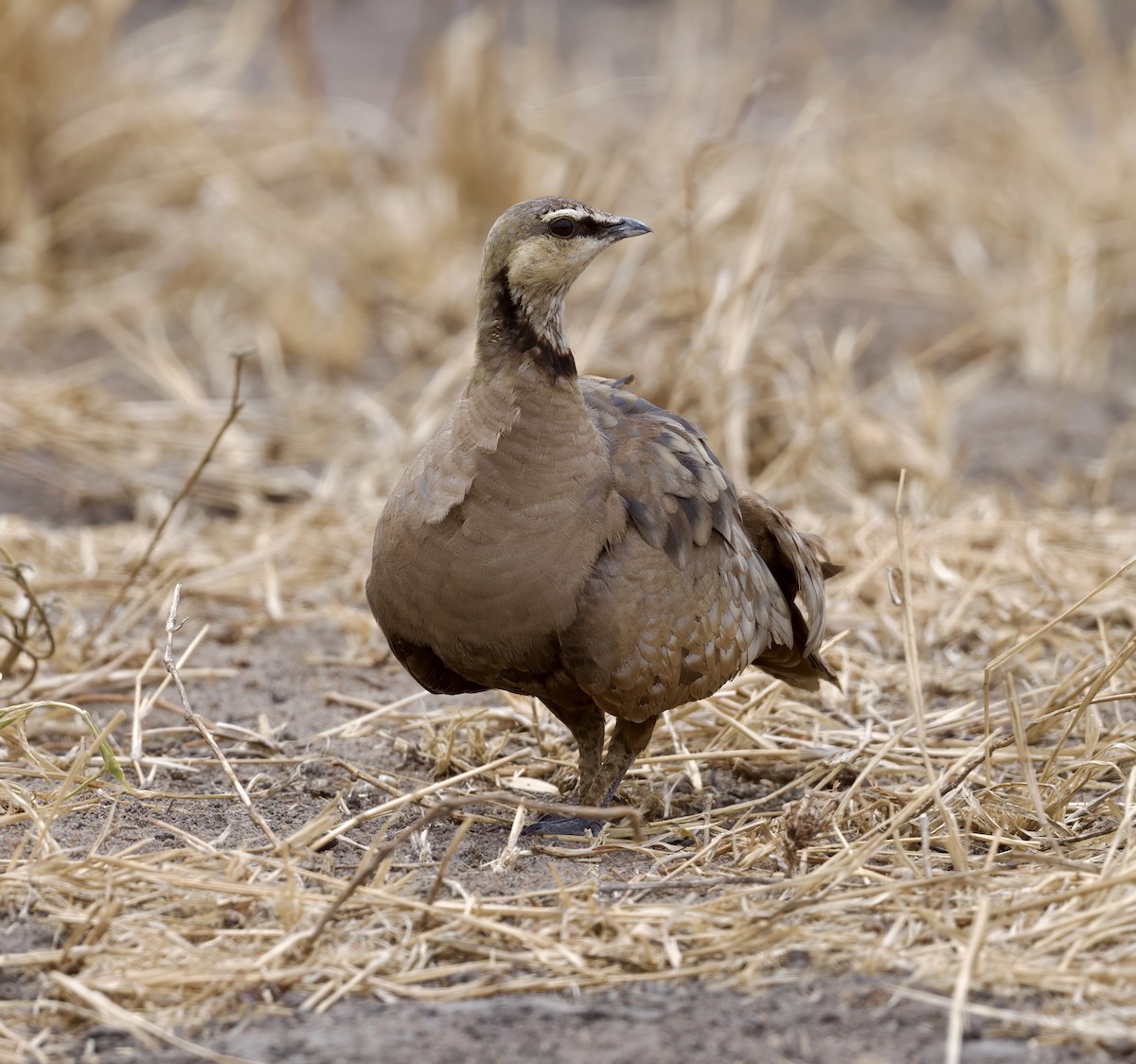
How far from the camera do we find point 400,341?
25.3 ft

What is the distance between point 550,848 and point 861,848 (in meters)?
0.63

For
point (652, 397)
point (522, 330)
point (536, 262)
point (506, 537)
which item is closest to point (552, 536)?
point (506, 537)

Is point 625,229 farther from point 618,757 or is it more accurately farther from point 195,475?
point 195,475

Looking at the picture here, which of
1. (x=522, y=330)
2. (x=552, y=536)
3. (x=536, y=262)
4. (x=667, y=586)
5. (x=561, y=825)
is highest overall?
(x=536, y=262)

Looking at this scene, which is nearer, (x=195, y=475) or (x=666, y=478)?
(x=666, y=478)

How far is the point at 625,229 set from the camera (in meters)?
3.30

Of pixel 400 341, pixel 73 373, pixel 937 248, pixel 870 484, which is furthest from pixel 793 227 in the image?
pixel 73 373

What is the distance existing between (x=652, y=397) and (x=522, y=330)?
2379mm

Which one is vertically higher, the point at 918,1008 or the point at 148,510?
the point at 918,1008

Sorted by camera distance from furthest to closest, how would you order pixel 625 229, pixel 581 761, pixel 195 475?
pixel 195 475, pixel 581 761, pixel 625 229

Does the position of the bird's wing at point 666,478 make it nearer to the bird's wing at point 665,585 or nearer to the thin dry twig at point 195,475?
the bird's wing at point 665,585

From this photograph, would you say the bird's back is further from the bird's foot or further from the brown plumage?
the bird's foot

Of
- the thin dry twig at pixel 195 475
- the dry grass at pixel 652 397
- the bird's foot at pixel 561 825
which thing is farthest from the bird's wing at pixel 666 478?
the thin dry twig at pixel 195 475

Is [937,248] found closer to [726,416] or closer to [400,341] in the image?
[400,341]
